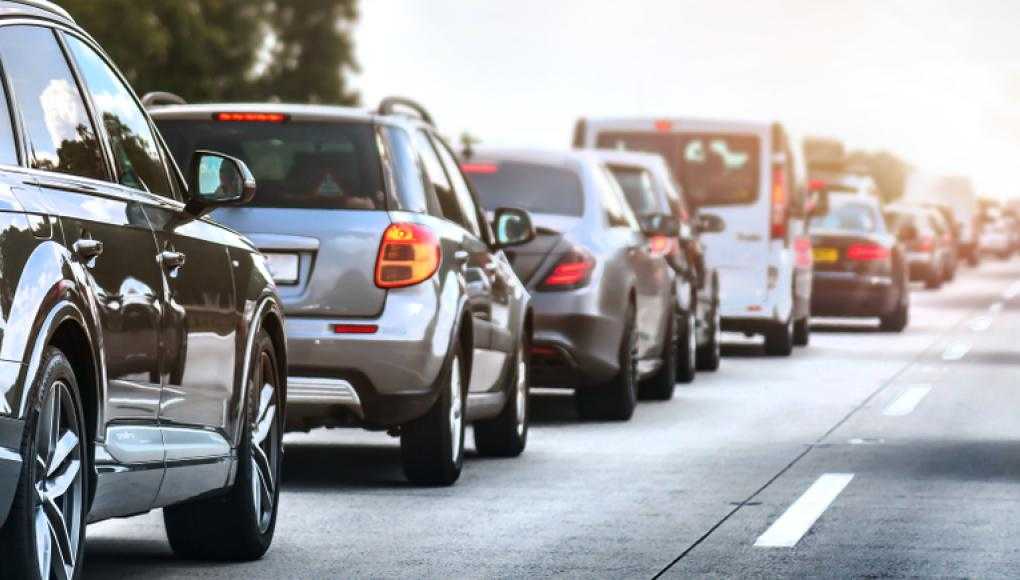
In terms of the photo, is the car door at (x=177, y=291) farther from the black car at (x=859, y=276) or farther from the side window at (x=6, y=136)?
the black car at (x=859, y=276)

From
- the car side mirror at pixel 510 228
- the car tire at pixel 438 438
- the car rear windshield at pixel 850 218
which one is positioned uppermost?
the car side mirror at pixel 510 228

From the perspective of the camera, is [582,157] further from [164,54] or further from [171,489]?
[164,54]

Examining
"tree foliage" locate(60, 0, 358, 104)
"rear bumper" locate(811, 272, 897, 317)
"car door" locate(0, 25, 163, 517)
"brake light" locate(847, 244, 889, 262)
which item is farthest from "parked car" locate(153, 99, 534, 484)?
"tree foliage" locate(60, 0, 358, 104)

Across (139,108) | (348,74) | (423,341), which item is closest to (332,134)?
(423,341)

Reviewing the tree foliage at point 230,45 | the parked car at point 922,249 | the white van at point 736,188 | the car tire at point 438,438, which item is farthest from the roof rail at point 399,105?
the tree foliage at point 230,45

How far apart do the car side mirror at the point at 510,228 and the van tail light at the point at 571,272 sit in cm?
182

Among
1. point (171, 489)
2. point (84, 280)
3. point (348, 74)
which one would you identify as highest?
point (84, 280)

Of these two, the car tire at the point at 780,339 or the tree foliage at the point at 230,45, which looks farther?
the tree foliage at the point at 230,45

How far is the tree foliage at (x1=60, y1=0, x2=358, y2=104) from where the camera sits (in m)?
63.4

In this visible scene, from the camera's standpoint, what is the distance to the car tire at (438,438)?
10.9 meters

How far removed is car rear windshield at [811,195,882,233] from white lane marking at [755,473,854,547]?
18.2 metres

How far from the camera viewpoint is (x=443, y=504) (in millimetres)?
→ 10414

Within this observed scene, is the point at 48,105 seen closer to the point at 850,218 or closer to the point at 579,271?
the point at 579,271

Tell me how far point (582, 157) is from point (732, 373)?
5768mm
